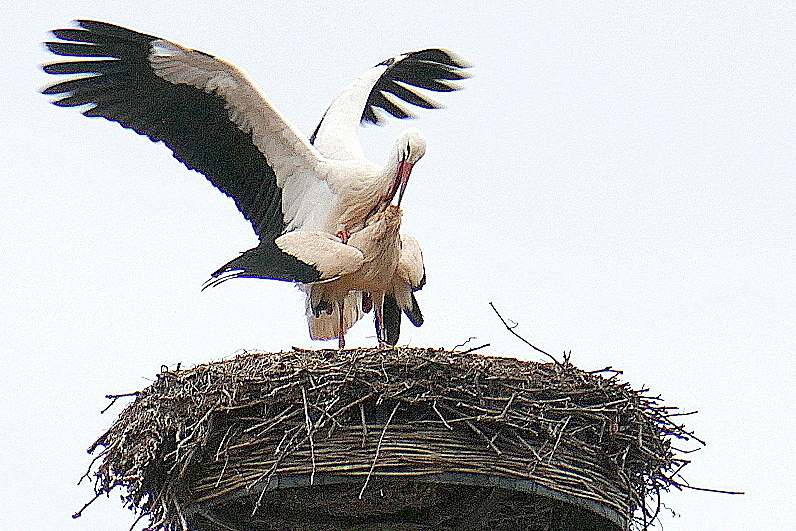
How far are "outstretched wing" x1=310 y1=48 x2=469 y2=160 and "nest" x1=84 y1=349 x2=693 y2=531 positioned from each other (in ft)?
6.24

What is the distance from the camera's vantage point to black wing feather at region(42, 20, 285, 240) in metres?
5.46

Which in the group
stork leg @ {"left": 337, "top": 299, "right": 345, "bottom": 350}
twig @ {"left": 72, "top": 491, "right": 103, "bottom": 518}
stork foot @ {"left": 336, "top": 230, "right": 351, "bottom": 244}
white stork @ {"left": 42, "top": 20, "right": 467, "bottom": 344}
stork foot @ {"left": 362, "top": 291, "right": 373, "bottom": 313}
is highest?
white stork @ {"left": 42, "top": 20, "right": 467, "bottom": 344}

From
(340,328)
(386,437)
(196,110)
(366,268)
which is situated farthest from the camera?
(196,110)

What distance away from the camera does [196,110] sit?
5.61 metres

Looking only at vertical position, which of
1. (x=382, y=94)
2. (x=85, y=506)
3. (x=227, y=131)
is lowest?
(x=85, y=506)

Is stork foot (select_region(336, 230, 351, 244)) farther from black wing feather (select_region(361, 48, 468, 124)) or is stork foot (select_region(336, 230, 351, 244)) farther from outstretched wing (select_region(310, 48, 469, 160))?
black wing feather (select_region(361, 48, 468, 124))

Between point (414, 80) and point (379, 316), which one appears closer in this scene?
point (379, 316)

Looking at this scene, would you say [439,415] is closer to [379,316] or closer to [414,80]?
[379,316]

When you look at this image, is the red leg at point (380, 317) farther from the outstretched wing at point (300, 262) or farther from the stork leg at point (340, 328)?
the outstretched wing at point (300, 262)

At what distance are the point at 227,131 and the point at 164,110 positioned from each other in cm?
27

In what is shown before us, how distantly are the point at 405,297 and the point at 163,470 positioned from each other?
1564 mm

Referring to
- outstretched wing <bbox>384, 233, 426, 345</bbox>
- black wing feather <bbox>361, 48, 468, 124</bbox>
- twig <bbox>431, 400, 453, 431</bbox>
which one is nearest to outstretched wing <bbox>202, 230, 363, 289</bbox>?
outstretched wing <bbox>384, 233, 426, 345</bbox>

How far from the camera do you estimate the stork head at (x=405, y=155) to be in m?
5.04

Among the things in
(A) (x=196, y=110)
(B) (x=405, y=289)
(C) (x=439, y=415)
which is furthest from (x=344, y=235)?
(C) (x=439, y=415)
